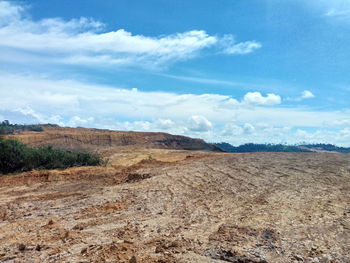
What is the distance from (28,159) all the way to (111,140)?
41991 millimetres

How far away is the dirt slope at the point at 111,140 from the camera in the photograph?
56.3m

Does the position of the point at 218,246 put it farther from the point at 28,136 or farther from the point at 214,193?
the point at 28,136

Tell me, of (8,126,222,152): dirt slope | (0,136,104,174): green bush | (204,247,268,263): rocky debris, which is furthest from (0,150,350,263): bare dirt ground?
(8,126,222,152): dirt slope

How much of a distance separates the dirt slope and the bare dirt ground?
40.9 m

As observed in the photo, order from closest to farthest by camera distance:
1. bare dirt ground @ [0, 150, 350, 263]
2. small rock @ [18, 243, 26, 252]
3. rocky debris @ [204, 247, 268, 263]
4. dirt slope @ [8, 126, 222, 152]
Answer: rocky debris @ [204, 247, 268, 263]
bare dirt ground @ [0, 150, 350, 263]
small rock @ [18, 243, 26, 252]
dirt slope @ [8, 126, 222, 152]

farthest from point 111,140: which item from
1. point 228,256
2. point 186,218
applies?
point 228,256

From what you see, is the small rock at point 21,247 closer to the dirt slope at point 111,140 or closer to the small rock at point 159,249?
the small rock at point 159,249

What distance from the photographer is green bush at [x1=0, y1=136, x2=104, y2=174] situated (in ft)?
70.9

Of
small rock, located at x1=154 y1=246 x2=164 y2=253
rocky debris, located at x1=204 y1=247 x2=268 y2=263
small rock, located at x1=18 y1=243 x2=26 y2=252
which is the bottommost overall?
small rock, located at x1=18 y1=243 x2=26 y2=252

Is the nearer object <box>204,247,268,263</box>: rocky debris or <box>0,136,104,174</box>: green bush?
<box>204,247,268,263</box>: rocky debris

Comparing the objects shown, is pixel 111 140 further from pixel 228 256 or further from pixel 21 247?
pixel 228 256

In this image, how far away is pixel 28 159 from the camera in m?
22.3

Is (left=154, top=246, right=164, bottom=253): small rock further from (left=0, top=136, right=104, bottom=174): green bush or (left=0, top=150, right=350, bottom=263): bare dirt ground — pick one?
(left=0, top=136, right=104, bottom=174): green bush

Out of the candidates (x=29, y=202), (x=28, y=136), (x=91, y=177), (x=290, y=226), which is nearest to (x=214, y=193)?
(x=290, y=226)
